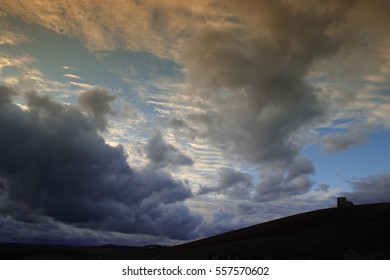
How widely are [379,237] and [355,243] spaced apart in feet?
14.1

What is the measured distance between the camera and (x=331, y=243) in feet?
121

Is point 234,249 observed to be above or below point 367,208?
below

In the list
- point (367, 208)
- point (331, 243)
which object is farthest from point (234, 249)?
point (367, 208)

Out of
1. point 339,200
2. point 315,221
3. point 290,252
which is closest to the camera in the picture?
point 290,252

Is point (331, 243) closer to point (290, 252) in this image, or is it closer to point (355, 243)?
point (355, 243)

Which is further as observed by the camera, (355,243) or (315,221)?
(315,221)
